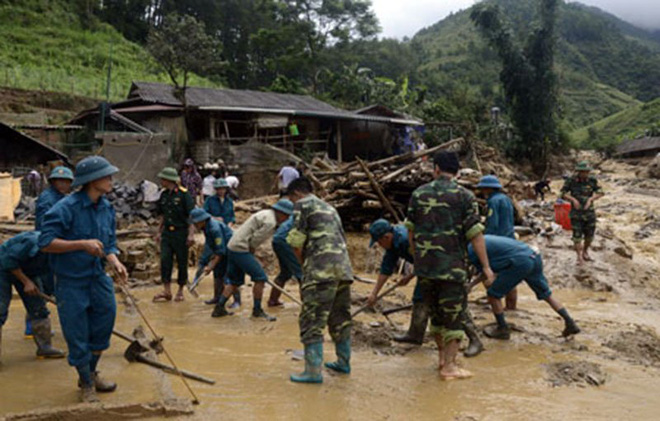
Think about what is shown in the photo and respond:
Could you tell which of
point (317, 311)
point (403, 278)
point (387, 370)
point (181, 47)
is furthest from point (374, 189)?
point (181, 47)

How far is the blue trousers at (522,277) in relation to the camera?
5.54 metres

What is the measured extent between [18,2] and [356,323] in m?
44.6

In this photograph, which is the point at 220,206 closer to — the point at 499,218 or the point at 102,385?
the point at 499,218

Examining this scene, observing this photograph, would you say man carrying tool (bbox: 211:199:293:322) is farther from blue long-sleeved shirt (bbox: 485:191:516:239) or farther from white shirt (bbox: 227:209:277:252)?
blue long-sleeved shirt (bbox: 485:191:516:239)

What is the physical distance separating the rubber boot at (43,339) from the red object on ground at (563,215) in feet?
34.1

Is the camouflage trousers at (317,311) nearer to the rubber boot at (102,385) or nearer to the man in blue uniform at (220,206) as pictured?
the rubber boot at (102,385)

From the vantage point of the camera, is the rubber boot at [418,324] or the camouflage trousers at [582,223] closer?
the rubber boot at [418,324]

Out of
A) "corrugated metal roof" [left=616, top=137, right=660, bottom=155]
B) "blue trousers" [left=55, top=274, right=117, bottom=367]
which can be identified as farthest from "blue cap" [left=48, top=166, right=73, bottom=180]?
"corrugated metal roof" [left=616, top=137, right=660, bottom=155]

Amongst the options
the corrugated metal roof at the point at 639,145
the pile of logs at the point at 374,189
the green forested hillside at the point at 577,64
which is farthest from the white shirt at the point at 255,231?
the green forested hillside at the point at 577,64

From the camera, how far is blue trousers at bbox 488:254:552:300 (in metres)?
5.54

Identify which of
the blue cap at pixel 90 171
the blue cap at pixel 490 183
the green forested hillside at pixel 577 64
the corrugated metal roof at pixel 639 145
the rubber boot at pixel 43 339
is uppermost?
the green forested hillside at pixel 577 64

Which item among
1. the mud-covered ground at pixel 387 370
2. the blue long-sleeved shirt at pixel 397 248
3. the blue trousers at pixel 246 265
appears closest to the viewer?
the mud-covered ground at pixel 387 370

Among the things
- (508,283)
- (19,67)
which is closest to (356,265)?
(508,283)

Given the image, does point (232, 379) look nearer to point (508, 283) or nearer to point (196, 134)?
point (508, 283)
